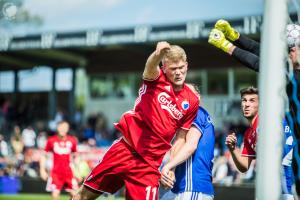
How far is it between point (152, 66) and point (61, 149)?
720cm

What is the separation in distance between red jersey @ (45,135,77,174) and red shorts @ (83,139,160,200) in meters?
6.40

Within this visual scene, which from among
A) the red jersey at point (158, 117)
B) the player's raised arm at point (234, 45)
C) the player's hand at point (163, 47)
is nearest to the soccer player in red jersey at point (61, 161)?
the red jersey at point (158, 117)

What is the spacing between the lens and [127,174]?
5.14m

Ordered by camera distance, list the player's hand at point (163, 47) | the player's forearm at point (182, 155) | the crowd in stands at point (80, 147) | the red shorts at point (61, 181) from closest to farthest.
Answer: the player's hand at point (163, 47), the player's forearm at point (182, 155), the red shorts at point (61, 181), the crowd in stands at point (80, 147)

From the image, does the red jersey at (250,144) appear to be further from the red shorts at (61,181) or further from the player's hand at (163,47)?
the red shorts at (61,181)

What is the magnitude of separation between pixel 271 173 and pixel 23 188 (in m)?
14.9

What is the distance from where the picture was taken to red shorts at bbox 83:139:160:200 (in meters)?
5.10

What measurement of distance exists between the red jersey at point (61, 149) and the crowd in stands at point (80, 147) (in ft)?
1.49

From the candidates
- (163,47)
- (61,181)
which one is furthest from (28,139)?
(163,47)

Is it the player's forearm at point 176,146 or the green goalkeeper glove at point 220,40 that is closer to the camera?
the player's forearm at point 176,146

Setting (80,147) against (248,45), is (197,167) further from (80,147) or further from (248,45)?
(80,147)

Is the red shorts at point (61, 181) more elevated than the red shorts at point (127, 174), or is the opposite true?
the red shorts at point (127, 174)

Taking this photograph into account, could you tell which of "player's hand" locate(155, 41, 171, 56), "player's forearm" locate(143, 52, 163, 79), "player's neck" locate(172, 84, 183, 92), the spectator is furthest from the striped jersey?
the spectator

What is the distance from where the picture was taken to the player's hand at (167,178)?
4.67 meters
